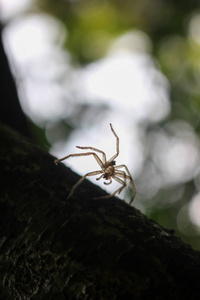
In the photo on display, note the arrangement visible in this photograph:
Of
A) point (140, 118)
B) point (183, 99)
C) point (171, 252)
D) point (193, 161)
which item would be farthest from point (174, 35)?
point (171, 252)

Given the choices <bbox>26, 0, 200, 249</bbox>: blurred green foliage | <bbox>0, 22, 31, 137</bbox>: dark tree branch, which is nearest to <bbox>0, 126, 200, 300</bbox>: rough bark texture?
<bbox>0, 22, 31, 137</bbox>: dark tree branch

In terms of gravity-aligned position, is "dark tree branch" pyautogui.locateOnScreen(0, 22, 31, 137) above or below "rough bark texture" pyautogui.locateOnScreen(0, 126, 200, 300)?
above

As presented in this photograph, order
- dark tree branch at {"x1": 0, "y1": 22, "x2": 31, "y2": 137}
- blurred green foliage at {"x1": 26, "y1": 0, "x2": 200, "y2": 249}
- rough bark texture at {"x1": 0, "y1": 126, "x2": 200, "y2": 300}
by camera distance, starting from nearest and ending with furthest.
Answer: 1. rough bark texture at {"x1": 0, "y1": 126, "x2": 200, "y2": 300}
2. dark tree branch at {"x1": 0, "y1": 22, "x2": 31, "y2": 137}
3. blurred green foliage at {"x1": 26, "y1": 0, "x2": 200, "y2": 249}

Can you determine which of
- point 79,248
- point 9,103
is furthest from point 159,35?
point 79,248

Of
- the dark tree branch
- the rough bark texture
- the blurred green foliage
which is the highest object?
the blurred green foliage

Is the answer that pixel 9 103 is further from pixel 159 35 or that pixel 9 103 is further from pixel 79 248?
pixel 159 35

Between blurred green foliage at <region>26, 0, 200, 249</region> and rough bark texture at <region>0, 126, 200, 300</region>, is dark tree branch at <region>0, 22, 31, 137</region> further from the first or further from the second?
blurred green foliage at <region>26, 0, 200, 249</region>

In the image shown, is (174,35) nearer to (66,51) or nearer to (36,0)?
(66,51)

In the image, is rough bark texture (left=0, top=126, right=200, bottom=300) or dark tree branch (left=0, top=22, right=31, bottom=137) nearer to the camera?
rough bark texture (left=0, top=126, right=200, bottom=300)

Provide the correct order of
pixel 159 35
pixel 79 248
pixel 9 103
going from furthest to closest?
pixel 159 35
pixel 9 103
pixel 79 248
